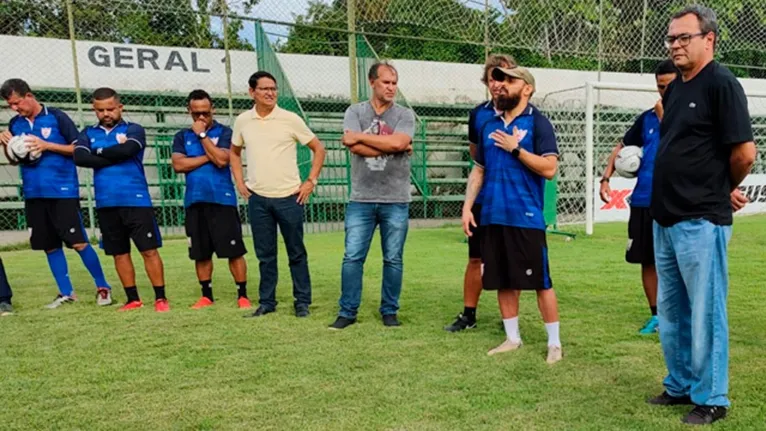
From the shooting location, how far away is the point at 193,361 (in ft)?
11.5

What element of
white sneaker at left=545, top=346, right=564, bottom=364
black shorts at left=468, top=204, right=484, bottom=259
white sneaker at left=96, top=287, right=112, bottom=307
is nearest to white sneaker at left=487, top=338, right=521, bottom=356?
white sneaker at left=545, top=346, right=564, bottom=364

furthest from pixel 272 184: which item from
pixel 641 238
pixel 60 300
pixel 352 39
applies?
pixel 352 39

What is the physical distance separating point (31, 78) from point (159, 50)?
233 centimetres

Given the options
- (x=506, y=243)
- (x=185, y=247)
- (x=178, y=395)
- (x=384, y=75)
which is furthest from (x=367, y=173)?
(x=185, y=247)

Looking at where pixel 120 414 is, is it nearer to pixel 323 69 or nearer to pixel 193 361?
pixel 193 361

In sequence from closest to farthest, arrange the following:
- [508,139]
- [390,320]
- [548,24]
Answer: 1. [508,139]
2. [390,320]
3. [548,24]

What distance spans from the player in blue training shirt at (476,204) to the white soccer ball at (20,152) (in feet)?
11.4

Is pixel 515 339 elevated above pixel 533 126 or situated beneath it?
situated beneath

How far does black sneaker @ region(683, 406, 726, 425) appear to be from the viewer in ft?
8.27

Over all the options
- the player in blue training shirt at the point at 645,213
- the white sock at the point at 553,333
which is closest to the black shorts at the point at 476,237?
the white sock at the point at 553,333

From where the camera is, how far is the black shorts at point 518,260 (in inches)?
134

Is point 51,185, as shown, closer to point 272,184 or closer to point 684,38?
point 272,184

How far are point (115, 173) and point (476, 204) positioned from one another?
2795mm

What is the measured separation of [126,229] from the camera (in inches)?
191
